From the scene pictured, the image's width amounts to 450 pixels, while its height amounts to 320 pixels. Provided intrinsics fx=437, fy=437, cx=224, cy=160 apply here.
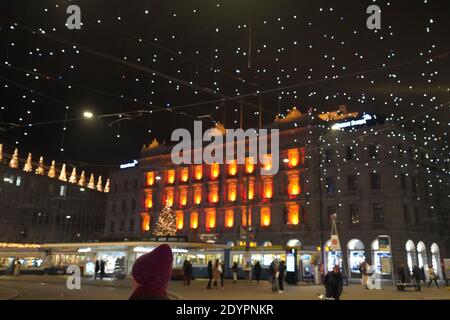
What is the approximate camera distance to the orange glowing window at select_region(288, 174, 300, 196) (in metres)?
49.2

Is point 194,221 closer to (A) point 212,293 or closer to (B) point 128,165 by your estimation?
(B) point 128,165

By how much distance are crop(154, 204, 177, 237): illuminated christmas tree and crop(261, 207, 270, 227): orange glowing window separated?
11472mm

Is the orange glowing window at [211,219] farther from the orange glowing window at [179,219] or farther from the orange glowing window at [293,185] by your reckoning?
the orange glowing window at [293,185]

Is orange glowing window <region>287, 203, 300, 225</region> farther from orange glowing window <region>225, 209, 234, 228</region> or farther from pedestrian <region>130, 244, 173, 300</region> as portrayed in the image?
pedestrian <region>130, 244, 173, 300</region>

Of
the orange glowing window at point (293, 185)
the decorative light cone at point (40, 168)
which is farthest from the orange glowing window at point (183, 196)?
the decorative light cone at point (40, 168)

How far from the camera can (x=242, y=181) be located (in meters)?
54.4

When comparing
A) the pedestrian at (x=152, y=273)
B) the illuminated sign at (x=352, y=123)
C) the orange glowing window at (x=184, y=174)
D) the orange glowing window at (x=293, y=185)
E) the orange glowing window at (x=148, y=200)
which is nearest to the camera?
the pedestrian at (x=152, y=273)

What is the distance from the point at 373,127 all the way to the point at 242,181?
56.8 feet

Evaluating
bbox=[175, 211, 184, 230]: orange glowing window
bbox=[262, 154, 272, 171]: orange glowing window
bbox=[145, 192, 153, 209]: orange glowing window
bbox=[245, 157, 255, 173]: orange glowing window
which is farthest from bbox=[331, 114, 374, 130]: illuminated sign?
bbox=[145, 192, 153, 209]: orange glowing window

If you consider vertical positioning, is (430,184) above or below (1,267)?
above

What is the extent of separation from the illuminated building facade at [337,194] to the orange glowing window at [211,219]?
0.42ft

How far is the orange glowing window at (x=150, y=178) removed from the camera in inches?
2494
